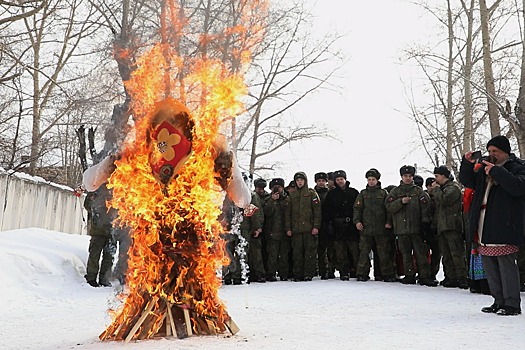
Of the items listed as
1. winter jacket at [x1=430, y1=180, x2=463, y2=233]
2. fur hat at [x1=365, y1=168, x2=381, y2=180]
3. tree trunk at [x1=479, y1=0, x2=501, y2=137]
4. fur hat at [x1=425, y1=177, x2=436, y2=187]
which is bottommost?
winter jacket at [x1=430, y1=180, x2=463, y2=233]

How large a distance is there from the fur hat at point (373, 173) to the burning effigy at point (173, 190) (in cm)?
680

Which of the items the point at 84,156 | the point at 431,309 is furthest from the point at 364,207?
the point at 84,156

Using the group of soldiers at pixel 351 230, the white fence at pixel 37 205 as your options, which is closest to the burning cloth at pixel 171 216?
the group of soldiers at pixel 351 230

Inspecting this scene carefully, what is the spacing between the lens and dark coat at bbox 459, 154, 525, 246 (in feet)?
21.3

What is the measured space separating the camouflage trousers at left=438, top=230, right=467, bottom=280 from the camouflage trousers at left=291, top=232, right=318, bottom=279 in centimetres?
261

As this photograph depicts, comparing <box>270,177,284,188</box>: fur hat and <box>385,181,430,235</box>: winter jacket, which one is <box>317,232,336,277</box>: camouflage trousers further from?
<box>385,181,430,235</box>: winter jacket

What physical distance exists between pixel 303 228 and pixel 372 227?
1418 millimetres

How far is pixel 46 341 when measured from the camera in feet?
16.2

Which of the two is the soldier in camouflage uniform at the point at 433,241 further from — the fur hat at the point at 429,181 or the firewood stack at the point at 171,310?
the firewood stack at the point at 171,310

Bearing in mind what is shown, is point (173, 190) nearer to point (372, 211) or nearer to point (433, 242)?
point (372, 211)

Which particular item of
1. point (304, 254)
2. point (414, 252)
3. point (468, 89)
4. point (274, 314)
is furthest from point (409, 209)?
point (468, 89)

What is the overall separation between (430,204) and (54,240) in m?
7.59

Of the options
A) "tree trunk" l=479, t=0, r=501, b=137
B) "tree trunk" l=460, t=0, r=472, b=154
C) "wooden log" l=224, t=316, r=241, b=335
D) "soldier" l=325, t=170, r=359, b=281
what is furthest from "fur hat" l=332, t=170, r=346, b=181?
"tree trunk" l=460, t=0, r=472, b=154

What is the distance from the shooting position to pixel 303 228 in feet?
37.8
